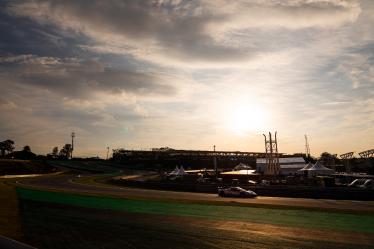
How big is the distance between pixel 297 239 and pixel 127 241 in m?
7.01

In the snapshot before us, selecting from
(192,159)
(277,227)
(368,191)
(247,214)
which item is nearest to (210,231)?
(277,227)

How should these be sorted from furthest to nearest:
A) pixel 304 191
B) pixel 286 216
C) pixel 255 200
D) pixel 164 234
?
pixel 304 191 → pixel 255 200 → pixel 286 216 → pixel 164 234

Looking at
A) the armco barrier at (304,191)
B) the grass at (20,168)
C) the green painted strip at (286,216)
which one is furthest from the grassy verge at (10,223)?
the grass at (20,168)

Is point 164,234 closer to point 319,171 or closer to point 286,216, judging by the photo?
point 286,216

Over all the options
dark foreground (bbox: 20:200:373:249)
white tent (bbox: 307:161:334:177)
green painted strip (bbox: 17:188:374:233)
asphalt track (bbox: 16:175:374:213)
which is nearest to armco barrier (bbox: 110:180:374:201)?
asphalt track (bbox: 16:175:374:213)

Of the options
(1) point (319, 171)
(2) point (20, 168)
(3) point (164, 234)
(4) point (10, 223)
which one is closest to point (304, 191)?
(3) point (164, 234)

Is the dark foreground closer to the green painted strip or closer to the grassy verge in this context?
the grassy verge

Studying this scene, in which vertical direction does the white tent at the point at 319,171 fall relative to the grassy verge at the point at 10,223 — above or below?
above

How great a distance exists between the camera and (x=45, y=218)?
18.9 metres

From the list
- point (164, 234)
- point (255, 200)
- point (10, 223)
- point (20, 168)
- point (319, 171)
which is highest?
point (20, 168)

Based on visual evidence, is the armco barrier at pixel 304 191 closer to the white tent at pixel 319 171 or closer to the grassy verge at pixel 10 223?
the white tent at pixel 319 171

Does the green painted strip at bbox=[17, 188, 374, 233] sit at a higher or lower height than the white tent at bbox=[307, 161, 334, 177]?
lower

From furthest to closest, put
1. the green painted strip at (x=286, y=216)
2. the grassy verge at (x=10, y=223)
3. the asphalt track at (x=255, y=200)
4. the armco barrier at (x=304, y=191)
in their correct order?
the armco barrier at (x=304, y=191) < the asphalt track at (x=255, y=200) < the green painted strip at (x=286, y=216) < the grassy verge at (x=10, y=223)

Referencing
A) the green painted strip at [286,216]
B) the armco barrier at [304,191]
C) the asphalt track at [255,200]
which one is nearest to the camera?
the green painted strip at [286,216]
